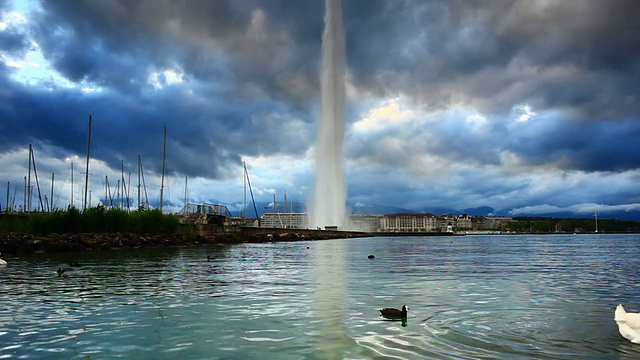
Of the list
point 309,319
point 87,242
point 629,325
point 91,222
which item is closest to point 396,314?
point 309,319

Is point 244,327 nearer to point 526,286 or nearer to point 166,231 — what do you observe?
point 526,286

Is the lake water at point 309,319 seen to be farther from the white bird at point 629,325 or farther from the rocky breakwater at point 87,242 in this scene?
the rocky breakwater at point 87,242

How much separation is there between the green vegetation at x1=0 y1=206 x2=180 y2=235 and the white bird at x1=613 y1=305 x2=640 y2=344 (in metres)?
64.9

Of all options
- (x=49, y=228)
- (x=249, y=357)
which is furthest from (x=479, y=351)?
(x=49, y=228)

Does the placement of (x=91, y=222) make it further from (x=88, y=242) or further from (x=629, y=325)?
(x=629, y=325)

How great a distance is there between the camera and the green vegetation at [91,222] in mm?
63594

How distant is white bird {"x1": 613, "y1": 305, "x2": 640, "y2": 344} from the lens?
403 inches

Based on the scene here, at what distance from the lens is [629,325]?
10359 millimetres

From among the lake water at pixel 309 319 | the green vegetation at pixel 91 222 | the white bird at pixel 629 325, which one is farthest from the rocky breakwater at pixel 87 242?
the white bird at pixel 629 325

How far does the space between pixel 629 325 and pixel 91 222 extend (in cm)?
6755

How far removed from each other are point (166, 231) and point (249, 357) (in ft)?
241

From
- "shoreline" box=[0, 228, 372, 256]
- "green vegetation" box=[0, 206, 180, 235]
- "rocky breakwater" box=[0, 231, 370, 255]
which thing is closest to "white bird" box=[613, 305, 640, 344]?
"shoreline" box=[0, 228, 372, 256]

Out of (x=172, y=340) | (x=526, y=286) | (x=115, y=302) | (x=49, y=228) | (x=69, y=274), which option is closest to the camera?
(x=172, y=340)

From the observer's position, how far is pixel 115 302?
16.6 metres
